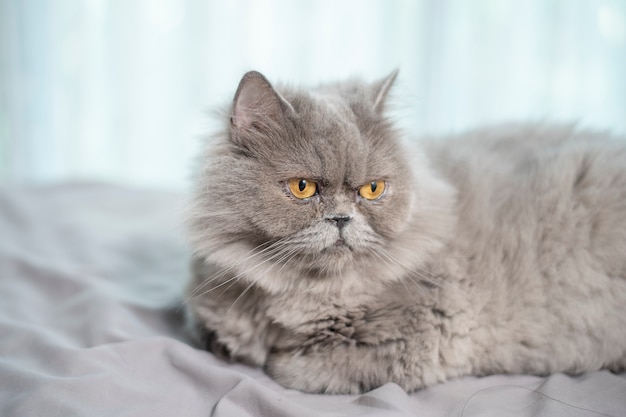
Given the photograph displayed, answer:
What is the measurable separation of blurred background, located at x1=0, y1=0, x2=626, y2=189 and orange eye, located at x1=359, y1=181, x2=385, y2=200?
5.44ft

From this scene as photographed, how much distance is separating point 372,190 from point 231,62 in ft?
7.82

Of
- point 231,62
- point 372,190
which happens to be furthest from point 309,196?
point 231,62

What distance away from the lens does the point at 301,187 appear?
1337 mm

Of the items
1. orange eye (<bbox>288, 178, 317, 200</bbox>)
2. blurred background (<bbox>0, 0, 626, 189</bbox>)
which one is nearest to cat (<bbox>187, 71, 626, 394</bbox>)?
orange eye (<bbox>288, 178, 317, 200</bbox>)

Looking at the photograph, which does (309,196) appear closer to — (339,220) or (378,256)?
(339,220)

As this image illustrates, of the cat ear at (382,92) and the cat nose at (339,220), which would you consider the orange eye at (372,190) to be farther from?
the cat ear at (382,92)

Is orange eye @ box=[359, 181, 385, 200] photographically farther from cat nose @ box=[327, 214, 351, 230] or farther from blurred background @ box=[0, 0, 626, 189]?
blurred background @ box=[0, 0, 626, 189]

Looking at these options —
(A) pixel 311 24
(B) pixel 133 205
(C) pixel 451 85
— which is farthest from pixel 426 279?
(A) pixel 311 24

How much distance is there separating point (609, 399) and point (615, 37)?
7.51 feet

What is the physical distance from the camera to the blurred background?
3.04 meters

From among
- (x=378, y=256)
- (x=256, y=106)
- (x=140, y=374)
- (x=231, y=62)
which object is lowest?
(x=140, y=374)

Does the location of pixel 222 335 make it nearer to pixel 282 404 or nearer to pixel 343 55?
pixel 282 404

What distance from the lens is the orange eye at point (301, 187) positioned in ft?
4.37

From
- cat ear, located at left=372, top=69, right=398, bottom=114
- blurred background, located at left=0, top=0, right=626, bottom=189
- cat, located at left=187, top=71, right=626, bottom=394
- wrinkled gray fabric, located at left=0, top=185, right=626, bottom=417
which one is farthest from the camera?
blurred background, located at left=0, top=0, right=626, bottom=189
